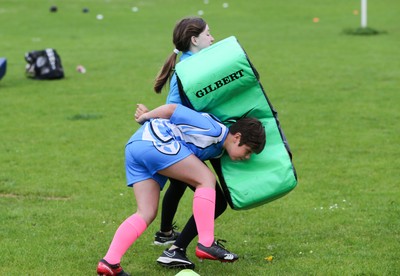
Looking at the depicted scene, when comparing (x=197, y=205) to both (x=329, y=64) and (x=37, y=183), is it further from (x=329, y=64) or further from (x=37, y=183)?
(x=329, y=64)

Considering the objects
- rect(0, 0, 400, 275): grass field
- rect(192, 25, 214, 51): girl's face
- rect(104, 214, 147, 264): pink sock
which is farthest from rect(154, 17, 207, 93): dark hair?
rect(0, 0, 400, 275): grass field

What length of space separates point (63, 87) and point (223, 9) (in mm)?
A: 17510

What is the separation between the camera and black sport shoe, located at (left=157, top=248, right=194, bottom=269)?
20.1 feet

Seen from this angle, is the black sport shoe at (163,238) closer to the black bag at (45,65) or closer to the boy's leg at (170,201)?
the boy's leg at (170,201)

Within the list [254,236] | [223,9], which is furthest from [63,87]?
[223,9]

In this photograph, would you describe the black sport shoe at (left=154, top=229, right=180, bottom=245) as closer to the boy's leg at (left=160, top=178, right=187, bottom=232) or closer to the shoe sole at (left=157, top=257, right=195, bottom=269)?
the boy's leg at (left=160, top=178, right=187, bottom=232)

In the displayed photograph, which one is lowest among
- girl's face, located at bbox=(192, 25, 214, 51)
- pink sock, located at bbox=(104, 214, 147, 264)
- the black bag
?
the black bag

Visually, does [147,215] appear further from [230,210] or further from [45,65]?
[45,65]

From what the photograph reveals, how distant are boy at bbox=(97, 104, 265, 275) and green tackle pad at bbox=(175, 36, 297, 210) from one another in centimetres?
14

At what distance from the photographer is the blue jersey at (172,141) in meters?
5.82

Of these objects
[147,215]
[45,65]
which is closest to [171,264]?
[147,215]

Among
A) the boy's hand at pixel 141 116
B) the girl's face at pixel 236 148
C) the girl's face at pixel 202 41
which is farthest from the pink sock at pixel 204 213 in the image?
the girl's face at pixel 202 41

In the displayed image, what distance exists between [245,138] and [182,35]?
108 cm

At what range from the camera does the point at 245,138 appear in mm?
5805
